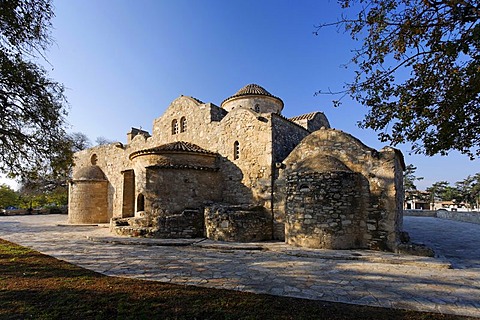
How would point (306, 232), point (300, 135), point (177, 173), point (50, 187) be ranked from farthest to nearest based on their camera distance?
point (50, 187) < point (300, 135) < point (177, 173) < point (306, 232)

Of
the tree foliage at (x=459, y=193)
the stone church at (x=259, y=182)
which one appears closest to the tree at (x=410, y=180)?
the tree foliage at (x=459, y=193)

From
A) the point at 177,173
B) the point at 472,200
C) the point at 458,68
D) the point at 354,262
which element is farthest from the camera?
the point at 472,200

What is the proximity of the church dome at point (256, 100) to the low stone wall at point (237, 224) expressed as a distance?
26.9 feet

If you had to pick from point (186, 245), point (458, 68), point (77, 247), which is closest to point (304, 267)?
point (186, 245)

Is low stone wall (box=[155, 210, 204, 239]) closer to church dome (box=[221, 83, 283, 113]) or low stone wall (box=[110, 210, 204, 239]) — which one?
low stone wall (box=[110, 210, 204, 239])

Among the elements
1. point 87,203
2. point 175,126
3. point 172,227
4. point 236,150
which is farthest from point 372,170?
point 87,203

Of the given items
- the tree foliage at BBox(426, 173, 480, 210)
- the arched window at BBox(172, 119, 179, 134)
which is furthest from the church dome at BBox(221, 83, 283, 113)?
the tree foliage at BBox(426, 173, 480, 210)

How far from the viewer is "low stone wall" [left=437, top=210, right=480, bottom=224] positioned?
66.9ft

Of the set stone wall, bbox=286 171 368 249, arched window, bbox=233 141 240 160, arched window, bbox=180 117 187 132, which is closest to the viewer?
stone wall, bbox=286 171 368 249

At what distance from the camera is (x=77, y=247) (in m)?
9.43

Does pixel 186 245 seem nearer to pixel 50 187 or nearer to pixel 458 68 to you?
pixel 458 68

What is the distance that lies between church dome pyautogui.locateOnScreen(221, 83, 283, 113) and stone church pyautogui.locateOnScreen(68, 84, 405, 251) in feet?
0.22

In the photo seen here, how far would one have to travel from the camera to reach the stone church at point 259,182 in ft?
29.1

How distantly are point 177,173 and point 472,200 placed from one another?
61.2m
